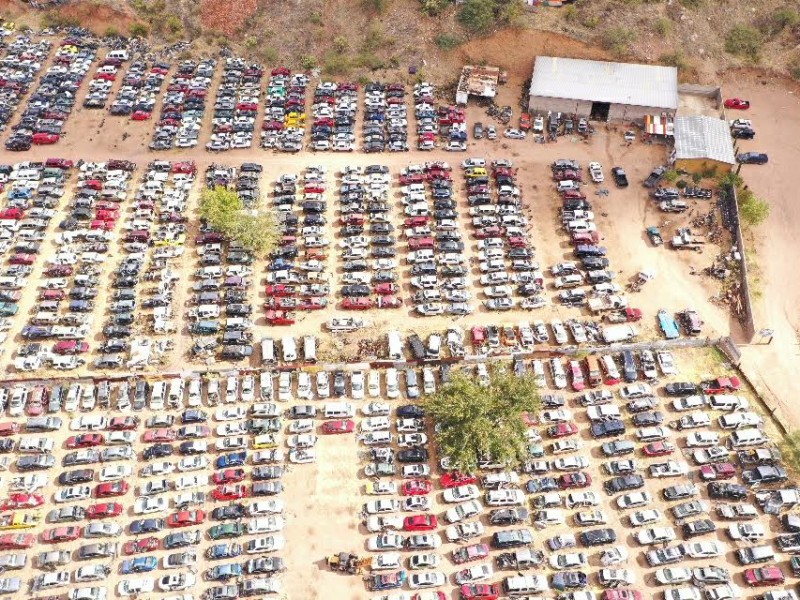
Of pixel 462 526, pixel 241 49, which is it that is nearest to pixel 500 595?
pixel 462 526

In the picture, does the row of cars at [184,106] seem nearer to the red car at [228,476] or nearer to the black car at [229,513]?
the red car at [228,476]

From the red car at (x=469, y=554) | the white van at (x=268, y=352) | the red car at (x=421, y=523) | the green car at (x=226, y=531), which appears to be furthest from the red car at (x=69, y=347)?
the red car at (x=469, y=554)

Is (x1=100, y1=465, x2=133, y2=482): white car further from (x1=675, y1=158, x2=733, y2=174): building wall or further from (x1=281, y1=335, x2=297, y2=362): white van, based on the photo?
(x1=675, y1=158, x2=733, y2=174): building wall

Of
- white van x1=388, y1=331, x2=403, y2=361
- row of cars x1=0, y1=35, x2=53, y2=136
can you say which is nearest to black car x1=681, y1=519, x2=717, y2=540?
white van x1=388, y1=331, x2=403, y2=361

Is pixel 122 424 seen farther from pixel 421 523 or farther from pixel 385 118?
pixel 385 118

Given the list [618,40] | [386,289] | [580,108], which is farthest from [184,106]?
[618,40]

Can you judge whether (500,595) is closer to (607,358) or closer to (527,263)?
(607,358)
